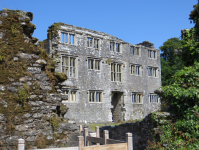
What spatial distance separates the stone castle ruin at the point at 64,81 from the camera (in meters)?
6.31

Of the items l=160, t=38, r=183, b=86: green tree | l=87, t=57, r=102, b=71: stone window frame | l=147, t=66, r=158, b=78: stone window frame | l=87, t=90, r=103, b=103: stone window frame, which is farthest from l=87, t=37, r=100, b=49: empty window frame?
l=160, t=38, r=183, b=86: green tree

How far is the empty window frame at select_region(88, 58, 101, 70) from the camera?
23.9 metres

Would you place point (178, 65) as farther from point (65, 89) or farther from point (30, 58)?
point (30, 58)

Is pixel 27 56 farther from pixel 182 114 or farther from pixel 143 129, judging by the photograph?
pixel 143 129

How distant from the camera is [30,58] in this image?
673 cm

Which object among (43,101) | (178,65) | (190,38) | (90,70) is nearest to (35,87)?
(43,101)

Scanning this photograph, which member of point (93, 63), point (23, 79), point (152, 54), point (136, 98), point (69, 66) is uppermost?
point (152, 54)

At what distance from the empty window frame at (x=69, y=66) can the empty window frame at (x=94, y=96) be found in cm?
264

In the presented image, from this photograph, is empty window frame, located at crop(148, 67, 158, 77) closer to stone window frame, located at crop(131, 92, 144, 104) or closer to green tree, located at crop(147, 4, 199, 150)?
stone window frame, located at crop(131, 92, 144, 104)

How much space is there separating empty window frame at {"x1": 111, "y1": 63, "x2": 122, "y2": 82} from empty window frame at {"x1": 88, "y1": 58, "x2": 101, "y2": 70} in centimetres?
184

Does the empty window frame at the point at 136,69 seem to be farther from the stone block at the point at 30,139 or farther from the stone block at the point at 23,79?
the stone block at the point at 30,139

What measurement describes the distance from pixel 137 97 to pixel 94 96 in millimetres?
6624

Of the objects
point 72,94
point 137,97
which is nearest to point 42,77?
point 72,94

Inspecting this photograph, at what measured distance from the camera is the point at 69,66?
22062 mm
